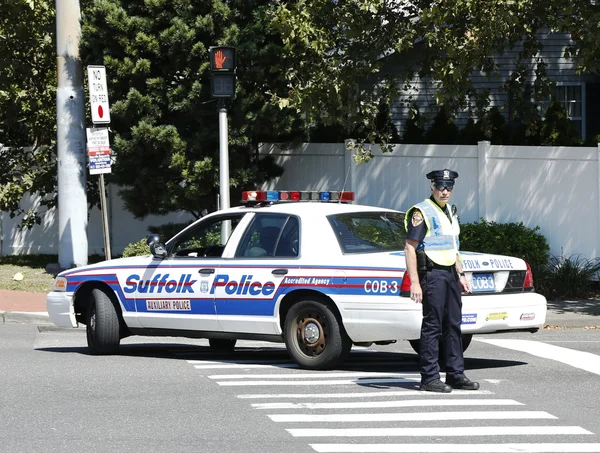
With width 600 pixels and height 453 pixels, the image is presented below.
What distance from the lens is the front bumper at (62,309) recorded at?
40.3 feet

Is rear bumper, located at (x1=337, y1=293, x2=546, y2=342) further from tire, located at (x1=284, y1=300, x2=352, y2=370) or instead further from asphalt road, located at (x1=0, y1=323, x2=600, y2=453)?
asphalt road, located at (x1=0, y1=323, x2=600, y2=453)

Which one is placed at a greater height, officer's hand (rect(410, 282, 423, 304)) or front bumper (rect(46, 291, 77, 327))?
officer's hand (rect(410, 282, 423, 304))

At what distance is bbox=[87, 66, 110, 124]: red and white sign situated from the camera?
17125mm

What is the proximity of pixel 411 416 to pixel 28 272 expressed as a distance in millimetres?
14476

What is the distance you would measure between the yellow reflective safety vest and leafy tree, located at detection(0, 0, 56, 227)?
1454 cm

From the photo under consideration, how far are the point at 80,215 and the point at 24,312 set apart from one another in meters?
4.31

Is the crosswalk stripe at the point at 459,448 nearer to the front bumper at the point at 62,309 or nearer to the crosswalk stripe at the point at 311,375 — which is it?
the crosswalk stripe at the point at 311,375

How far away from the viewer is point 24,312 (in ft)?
53.4

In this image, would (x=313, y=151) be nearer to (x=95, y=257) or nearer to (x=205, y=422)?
(x=95, y=257)

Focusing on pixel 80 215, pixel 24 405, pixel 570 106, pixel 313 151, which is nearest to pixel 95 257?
pixel 80 215

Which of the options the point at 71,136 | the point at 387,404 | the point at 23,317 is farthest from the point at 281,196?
the point at 71,136

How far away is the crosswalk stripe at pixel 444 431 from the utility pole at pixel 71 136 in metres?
13.2

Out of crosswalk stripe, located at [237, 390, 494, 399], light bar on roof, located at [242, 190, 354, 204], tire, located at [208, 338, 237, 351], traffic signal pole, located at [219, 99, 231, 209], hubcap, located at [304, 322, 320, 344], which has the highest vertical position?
traffic signal pole, located at [219, 99, 231, 209]

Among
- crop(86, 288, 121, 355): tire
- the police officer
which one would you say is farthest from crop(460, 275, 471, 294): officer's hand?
crop(86, 288, 121, 355): tire
